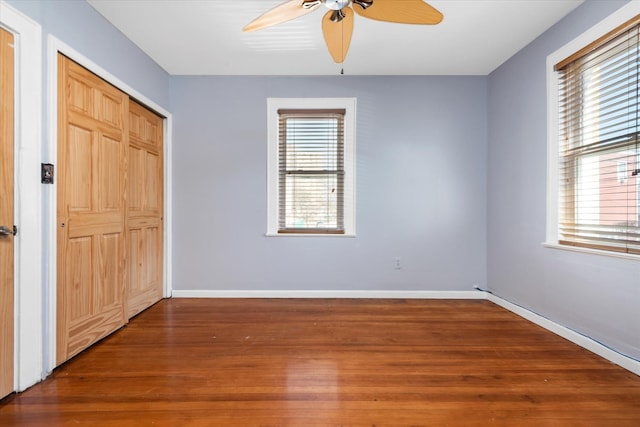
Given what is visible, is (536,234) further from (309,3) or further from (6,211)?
(6,211)

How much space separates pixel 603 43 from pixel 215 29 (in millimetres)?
2929

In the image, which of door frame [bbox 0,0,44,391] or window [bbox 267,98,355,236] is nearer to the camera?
door frame [bbox 0,0,44,391]

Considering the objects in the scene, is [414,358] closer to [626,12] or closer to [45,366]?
[45,366]

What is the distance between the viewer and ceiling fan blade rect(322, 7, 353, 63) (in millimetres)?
1803

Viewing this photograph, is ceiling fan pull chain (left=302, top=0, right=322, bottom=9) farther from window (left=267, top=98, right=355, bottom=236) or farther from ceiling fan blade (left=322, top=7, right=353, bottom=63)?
window (left=267, top=98, right=355, bottom=236)

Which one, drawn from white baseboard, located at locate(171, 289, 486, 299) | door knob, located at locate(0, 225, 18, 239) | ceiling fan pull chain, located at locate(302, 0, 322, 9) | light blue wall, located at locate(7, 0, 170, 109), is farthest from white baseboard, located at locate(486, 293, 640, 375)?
light blue wall, located at locate(7, 0, 170, 109)

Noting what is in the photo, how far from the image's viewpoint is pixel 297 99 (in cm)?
336

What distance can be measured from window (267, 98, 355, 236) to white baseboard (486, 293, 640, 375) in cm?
184

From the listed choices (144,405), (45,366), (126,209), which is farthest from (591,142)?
(45,366)

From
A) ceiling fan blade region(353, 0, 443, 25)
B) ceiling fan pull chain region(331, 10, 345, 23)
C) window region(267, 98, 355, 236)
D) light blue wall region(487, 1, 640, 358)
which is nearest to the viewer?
ceiling fan blade region(353, 0, 443, 25)

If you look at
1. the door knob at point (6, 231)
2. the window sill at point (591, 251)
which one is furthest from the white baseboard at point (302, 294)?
the door knob at point (6, 231)

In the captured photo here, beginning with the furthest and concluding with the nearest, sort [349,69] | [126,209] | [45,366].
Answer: [349,69]
[126,209]
[45,366]

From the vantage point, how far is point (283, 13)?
1741mm

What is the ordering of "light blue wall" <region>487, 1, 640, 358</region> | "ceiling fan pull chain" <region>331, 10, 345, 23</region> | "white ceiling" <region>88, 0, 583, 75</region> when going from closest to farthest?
"ceiling fan pull chain" <region>331, 10, 345, 23</region>
"light blue wall" <region>487, 1, 640, 358</region>
"white ceiling" <region>88, 0, 583, 75</region>
